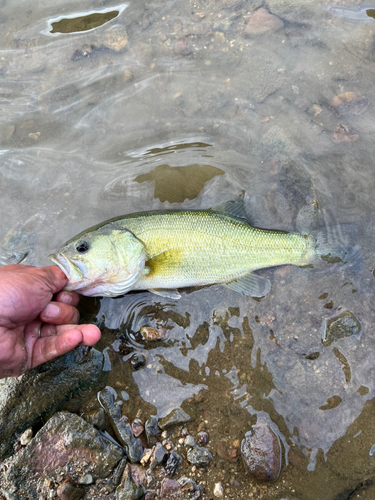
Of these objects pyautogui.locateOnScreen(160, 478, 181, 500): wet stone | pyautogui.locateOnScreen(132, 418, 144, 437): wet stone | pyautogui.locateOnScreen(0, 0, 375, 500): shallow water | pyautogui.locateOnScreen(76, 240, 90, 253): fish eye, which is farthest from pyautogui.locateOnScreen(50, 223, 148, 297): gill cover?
pyautogui.locateOnScreen(160, 478, 181, 500): wet stone

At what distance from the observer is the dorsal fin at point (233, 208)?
4.45 metres

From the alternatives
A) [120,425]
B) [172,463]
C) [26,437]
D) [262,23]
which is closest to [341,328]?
[172,463]

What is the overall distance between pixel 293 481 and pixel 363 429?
0.98 meters

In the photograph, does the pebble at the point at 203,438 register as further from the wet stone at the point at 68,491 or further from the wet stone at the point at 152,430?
the wet stone at the point at 68,491

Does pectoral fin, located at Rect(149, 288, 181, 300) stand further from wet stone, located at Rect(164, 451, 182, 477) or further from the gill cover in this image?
wet stone, located at Rect(164, 451, 182, 477)

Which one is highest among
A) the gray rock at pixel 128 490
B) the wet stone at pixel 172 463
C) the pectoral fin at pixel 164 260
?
the pectoral fin at pixel 164 260

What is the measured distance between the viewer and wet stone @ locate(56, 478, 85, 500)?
3.57 metres

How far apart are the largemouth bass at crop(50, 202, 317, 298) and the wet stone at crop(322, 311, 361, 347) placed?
82cm

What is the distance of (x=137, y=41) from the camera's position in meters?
5.27

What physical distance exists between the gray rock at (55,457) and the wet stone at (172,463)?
0.56 metres

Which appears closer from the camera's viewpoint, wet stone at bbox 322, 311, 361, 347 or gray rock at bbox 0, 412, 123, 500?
gray rock at bbox 0, 412, 123, 500

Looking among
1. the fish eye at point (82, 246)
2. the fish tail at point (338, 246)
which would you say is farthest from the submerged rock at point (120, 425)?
the fish tail at point (338, 246)

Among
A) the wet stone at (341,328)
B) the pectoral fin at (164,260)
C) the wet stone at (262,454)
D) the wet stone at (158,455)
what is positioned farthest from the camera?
the pectoral fin at (164,260)

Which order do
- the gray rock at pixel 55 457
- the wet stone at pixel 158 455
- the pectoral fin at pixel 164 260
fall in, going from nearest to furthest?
the gray rock at pixel 55 457
the wet stone at pixel 158 455
the pectoral fin at pixel 164 260
